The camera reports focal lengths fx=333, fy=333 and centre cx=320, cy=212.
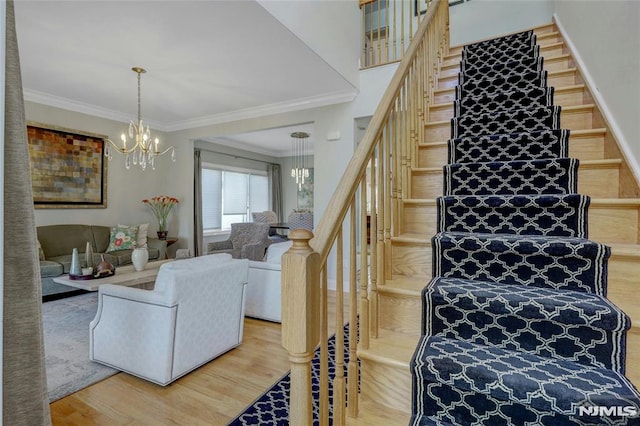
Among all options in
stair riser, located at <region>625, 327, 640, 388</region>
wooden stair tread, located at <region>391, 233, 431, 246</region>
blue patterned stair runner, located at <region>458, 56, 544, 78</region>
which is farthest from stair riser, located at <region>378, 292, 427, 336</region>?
blue patterned stair runner, located at <region>458, 56, 544, 78</region>

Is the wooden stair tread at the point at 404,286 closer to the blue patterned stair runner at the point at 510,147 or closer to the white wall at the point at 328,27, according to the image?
the blue patterned stair runner at the point at 510,147

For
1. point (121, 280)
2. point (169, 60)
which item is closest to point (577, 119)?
point (169, 60)

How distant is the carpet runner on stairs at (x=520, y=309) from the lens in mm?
1082

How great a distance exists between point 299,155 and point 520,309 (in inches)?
310

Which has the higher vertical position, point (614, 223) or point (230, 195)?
point (230, 195)

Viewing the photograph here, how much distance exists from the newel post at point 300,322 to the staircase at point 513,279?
48 cm

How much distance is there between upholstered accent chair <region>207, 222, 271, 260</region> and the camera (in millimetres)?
5039

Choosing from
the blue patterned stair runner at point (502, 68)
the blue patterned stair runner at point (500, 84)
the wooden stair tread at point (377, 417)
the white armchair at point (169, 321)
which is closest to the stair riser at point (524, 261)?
the wooden stair tread at point (377, 417)

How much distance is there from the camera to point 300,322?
866mm

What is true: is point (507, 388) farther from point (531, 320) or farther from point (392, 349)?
point (392, 349)

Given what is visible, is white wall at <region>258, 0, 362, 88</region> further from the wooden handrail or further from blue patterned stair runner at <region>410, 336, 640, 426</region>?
blue patterned stair runner at <region>410, 336, 640, 426</region>

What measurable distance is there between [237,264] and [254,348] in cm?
71

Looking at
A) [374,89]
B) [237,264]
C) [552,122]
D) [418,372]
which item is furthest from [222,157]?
[418,372]

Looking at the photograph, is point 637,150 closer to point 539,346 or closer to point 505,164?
point 505,164
